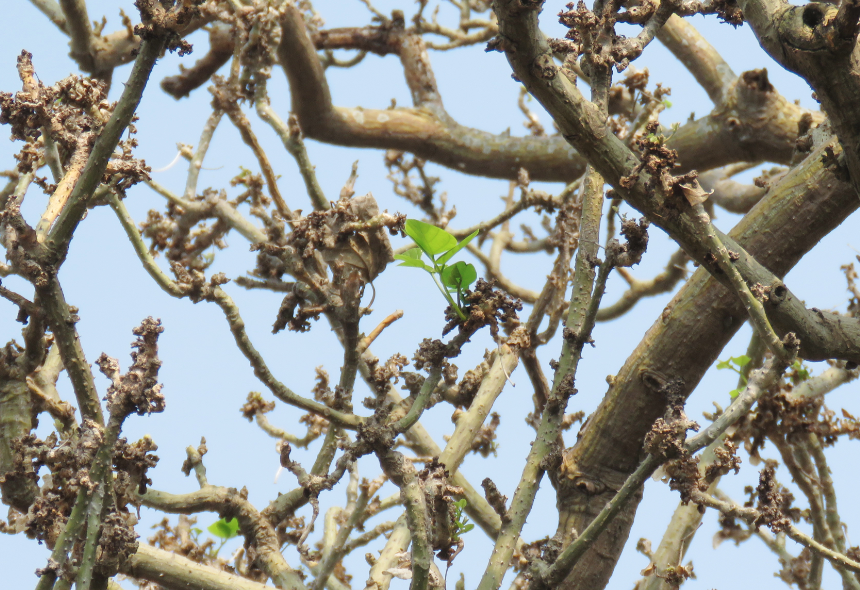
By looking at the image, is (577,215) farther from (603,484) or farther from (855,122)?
(855,122)

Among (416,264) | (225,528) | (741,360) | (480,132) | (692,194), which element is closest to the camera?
(692,194)

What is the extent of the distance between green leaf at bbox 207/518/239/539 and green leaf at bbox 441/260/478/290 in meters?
1.33

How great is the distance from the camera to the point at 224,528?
234 cm

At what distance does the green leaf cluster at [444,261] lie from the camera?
139cm

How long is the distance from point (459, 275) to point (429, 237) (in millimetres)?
97

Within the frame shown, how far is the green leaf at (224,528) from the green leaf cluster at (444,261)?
4.31ft

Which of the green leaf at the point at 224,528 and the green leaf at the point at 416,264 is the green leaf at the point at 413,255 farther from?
the green leaf at the point at 224,528

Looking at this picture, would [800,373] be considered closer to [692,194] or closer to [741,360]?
[741,360]

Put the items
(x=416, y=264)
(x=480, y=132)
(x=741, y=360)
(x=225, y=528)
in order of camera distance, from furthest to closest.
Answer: (x=480, y=132)
(x=741, y=360)
(x=225, y=528)
(x=416, y=264)

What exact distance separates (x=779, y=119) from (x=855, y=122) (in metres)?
2.47

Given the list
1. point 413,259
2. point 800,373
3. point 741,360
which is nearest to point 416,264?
point 413,259

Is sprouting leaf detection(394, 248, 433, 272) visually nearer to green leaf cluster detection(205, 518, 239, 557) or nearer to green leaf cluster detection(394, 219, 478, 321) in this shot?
green leaf cluster detection(394, 219, 478, 321)

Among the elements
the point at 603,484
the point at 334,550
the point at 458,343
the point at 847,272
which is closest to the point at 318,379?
the point at 334,550

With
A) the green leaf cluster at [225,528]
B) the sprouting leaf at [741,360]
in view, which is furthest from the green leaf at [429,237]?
the sprouting leaf at [741,360]
